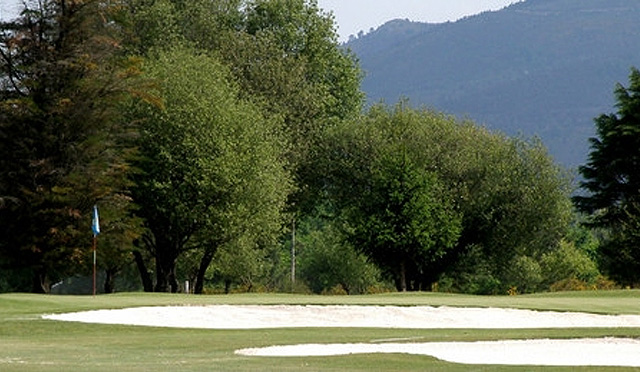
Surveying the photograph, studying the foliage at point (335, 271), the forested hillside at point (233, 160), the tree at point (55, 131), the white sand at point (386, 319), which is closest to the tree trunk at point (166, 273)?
the forested hillside at point (233, 160)

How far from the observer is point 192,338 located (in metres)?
29.0

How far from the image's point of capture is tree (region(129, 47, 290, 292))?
6400cm

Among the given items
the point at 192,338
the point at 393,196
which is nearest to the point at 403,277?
the point at 393,196

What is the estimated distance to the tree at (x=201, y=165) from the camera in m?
64.0

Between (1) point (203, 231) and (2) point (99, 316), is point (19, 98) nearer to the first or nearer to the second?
(1) point (203, 231)

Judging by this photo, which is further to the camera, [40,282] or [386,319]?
[40,282]

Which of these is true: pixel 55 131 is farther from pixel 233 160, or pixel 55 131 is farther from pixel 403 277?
pixel 403 277

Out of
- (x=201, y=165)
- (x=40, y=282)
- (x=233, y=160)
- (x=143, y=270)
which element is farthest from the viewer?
(x=143, y=270)

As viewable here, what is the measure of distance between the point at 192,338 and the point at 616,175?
161 feet

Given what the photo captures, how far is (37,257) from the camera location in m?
57.8

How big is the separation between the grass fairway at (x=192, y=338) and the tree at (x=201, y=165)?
55.8ft

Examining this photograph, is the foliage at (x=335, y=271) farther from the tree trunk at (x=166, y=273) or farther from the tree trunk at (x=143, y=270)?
the tree trunk at (x=166, y=273)

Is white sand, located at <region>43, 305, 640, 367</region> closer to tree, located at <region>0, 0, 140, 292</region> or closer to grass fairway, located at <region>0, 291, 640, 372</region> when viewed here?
grass fairway, located at <region>0, 291, 640, 372</region>

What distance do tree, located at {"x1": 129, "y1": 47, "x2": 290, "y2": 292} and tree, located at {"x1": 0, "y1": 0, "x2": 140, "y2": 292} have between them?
3562 mm
